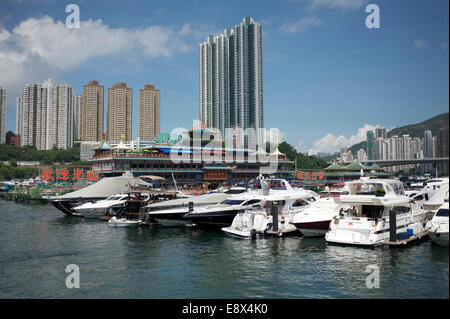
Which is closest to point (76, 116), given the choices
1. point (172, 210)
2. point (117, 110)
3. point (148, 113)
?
point (117, 110)

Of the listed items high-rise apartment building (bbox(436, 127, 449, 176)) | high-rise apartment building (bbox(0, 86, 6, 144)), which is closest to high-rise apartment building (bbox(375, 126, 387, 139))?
high-rise apartment building (bbox(0, 86, 6, 144))

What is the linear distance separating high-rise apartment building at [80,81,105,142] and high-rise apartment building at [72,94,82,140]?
133 inches

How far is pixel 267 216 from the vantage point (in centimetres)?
2392

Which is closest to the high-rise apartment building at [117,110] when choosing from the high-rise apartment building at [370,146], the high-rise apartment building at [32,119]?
the high-rise apartment building at [32,119]

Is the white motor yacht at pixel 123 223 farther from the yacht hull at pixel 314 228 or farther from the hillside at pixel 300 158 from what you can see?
the hillside at pixel 300 158

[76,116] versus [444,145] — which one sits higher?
[76,116]

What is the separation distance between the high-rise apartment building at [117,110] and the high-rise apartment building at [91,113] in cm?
369

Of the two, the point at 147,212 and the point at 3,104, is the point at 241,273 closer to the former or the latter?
the point at 147,212

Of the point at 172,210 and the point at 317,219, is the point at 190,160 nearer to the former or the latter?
the point at 172,210

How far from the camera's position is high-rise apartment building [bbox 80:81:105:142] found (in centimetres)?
12825

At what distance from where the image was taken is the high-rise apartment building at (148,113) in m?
137

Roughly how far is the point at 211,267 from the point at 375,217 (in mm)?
10080

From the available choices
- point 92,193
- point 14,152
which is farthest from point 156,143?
point 14,152

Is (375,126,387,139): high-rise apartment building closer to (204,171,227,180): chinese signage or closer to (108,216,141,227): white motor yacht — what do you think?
(204,171,227,180): chinese signage
